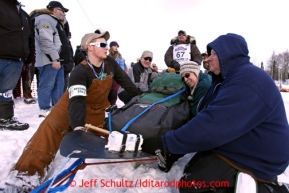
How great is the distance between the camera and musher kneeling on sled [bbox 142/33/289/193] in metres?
1.27

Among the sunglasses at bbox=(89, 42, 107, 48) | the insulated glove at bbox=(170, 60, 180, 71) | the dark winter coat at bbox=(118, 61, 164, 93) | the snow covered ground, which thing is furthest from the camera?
the dark winter coat at bbox=(118, 61, 164, 93)

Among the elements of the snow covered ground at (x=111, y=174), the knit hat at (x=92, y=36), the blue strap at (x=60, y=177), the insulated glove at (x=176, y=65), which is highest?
the knit hat at (x=92, y=36)

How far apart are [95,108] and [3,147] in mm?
1136

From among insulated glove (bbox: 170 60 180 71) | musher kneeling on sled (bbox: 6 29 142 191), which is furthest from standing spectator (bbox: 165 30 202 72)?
musher kneeling on sled (bbox: 6 29 142 191)

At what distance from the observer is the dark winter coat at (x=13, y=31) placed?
9.35 feet

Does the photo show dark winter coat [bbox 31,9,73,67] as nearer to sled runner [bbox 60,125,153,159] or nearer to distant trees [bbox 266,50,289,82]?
sled runner [bbox 60,125,153,159]

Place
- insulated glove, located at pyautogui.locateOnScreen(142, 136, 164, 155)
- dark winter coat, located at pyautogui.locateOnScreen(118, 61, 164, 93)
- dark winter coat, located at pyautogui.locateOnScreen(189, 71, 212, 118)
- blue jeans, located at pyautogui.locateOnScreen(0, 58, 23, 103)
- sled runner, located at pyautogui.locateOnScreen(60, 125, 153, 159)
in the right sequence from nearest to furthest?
1. sled runner, located at pyautogui.locateOnScreen(60, 125, 153, 159)
2. insulated glove, located at pyautogui.locateOnScreen(142, 136, 164, 155)
3. dark winter coat, located at pyautogui.locateOnScreen(189, 71, 212, 118)
4. blue jeans, located at pyautogui.locateOnScreen(0, 58, 23, 103)
5. dark winter coat, located at pyautogui.locateOnScreen(118, 61, 164, 93)

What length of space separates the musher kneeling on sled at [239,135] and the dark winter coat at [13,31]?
260cm

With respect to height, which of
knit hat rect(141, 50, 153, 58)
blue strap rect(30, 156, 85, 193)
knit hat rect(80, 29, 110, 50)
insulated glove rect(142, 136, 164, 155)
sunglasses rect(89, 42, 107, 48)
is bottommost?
blue strap rect(30, 156, 85, 193)

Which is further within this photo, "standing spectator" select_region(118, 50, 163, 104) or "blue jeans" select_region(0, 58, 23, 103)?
"standing spectator" select_region(118, 50, 163, 104)

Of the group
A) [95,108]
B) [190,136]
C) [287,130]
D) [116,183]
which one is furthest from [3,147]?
[287,130]

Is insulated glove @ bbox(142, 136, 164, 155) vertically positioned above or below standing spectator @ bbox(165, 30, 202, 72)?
below

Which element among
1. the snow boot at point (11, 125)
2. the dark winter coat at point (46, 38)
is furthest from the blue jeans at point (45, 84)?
the snow boot at point (11, 125)

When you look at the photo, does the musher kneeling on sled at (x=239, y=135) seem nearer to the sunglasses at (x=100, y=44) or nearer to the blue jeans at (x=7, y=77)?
the sunglasses at (x=100, y=44)
